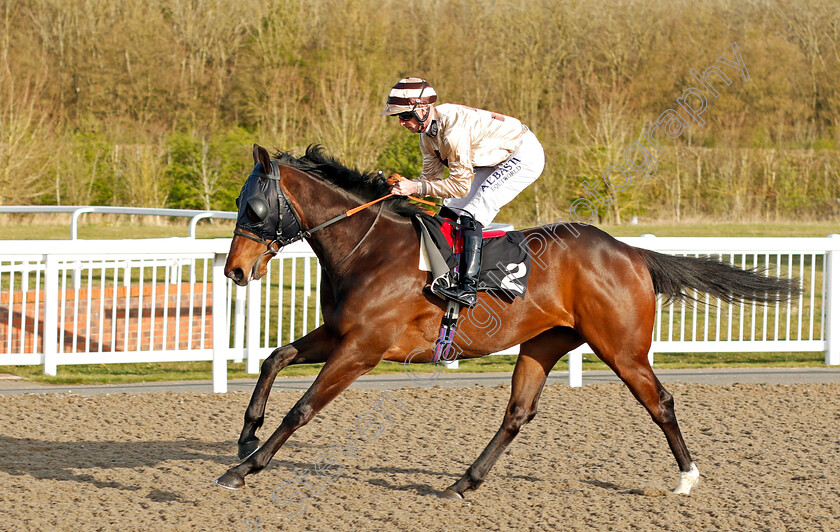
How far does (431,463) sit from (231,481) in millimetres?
1284

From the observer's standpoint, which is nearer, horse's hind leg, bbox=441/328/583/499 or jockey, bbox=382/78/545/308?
jockey, bbox=382/78/545/308

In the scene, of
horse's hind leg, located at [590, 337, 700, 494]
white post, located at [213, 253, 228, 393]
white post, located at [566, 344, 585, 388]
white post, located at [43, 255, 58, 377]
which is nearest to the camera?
horse's hind leg, located at [590, 337, 700, 494]

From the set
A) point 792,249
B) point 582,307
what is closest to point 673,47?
point 792,249

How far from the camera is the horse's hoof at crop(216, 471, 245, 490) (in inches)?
152

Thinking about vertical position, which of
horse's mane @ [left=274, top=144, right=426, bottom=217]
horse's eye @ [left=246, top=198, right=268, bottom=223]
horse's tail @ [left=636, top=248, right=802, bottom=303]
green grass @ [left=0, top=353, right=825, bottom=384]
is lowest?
green grass @ [left=0, top=353, right=825, bottom=384]

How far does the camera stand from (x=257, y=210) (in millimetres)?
3879

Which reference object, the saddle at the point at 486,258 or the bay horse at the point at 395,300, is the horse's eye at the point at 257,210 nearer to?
the bay horse at the point at 395,300

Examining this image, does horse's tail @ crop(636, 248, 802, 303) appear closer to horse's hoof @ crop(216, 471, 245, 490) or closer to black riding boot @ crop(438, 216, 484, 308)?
black riding boot @ crop(438, 216, 484, 308)

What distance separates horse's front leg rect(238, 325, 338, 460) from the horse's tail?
167cm

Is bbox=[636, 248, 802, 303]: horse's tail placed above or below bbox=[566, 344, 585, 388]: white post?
above

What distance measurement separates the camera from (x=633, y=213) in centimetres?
2023

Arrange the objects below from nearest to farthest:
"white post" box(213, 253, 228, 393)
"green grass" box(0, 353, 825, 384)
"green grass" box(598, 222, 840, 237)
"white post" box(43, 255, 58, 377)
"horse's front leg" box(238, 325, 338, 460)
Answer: "horse's front leg" box(238, 325, 338, 460) < "white post" box(213, 253, 228, 393) < "white post" box(43, 255, 58, 377) < "green grass" box(0, 353, 825, 384) < "green grass" box(598, 222, 840, 237)

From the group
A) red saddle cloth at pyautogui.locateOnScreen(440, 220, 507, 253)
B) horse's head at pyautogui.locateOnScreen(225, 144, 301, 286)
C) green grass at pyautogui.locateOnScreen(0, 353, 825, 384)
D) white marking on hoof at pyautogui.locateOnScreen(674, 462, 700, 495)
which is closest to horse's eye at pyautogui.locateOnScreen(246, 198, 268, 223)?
horse's head at pyautogui.locateOnScreen(225, 144, 301, 286)

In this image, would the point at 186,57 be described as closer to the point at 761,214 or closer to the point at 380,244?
the point at 761,214
